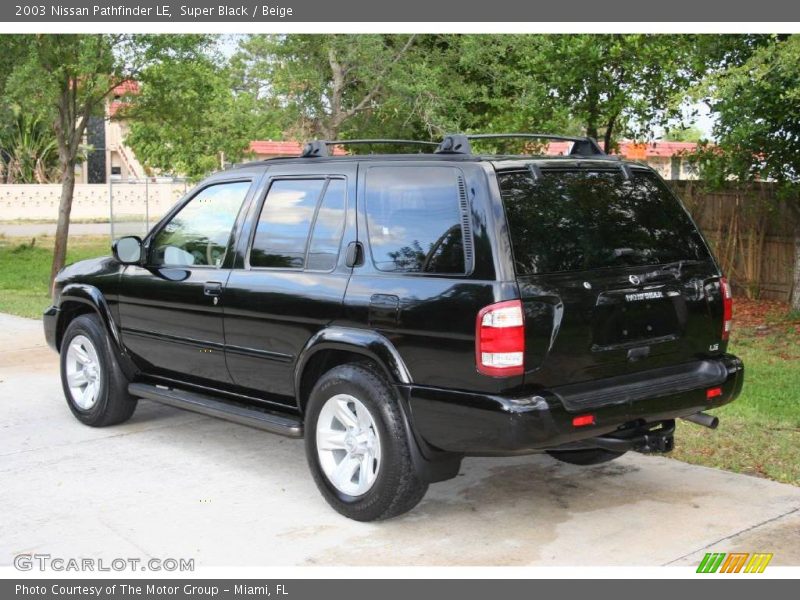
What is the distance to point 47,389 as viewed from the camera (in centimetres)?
878

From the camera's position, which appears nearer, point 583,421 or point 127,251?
point 583,421

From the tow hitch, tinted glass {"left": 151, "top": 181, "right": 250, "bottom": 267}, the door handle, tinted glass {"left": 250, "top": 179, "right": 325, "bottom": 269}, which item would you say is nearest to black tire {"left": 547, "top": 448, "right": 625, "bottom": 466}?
the tow hitch

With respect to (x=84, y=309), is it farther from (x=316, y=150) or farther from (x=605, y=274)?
(x=605, y=274)

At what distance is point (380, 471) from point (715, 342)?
1911 mm

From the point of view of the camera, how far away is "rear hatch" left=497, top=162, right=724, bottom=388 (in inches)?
192

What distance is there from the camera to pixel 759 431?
703 cm

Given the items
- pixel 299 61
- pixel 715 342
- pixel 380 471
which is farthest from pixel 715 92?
pixel 299 61

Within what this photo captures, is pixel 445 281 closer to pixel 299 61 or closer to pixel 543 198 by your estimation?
pixel 543 198

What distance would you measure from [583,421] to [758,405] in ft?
12.4

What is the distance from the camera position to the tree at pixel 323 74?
16156mm

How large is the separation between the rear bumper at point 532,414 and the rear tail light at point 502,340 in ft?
0.46

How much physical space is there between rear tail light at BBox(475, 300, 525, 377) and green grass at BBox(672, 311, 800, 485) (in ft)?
7.24

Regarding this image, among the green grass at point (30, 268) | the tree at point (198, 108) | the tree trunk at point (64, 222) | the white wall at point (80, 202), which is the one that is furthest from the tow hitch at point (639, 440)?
the white wall at point (80, 202)

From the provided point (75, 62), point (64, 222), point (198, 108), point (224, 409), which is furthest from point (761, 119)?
point (64, 222)
